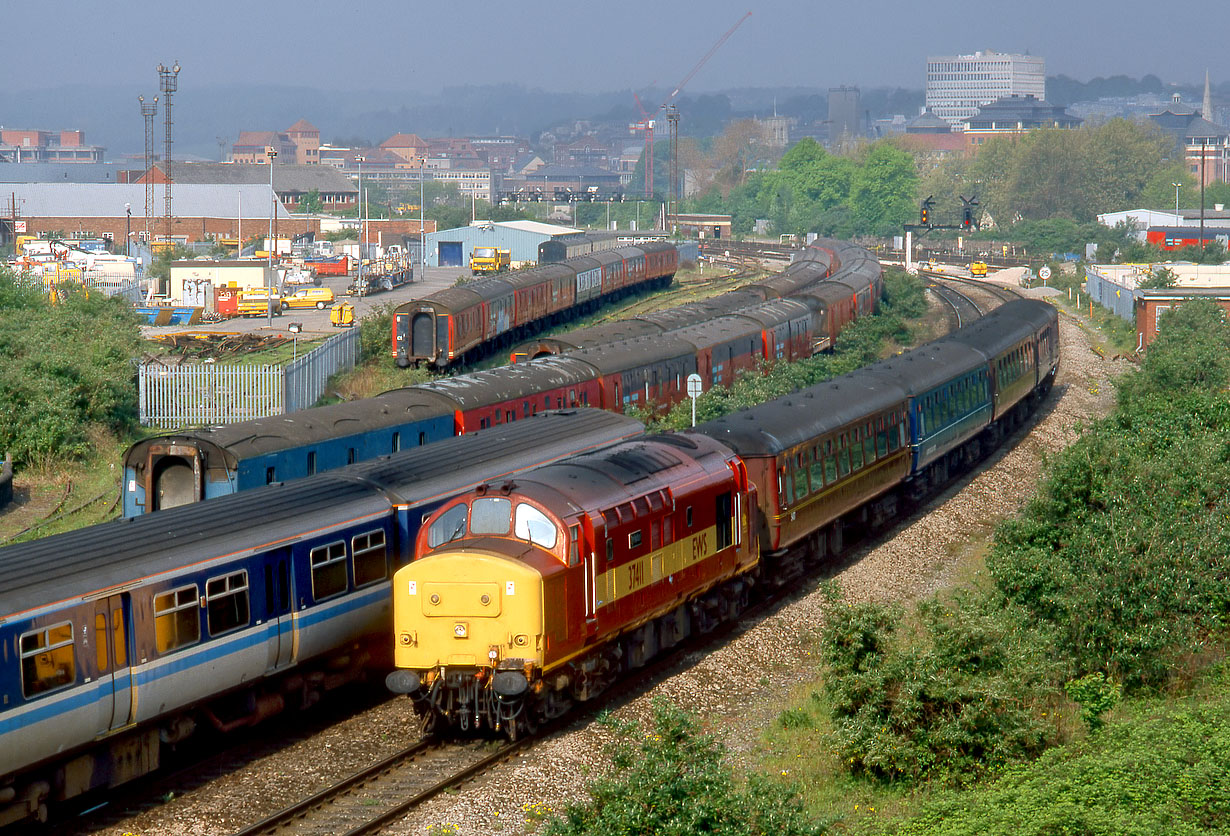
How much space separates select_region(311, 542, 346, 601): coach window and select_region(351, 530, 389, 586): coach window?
0.81 ft

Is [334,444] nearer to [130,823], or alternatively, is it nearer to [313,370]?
→ [130,823]

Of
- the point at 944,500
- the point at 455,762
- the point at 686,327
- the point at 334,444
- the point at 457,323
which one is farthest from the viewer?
the point at 457,323

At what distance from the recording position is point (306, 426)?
76.6 feet

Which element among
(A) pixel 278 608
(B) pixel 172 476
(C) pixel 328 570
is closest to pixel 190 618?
(A) pixel 278 608

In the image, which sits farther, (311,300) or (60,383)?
(311,300)

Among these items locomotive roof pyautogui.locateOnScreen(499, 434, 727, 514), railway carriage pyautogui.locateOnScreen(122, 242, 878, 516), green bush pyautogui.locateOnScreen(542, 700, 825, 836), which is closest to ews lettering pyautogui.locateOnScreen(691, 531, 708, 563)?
locomotive roof pyautogui.locateOnScreen(499, 434, 727, 514)

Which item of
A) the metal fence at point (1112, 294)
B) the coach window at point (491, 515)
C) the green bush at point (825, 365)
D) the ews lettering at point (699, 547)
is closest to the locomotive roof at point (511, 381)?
the green bush at point (825, 365)

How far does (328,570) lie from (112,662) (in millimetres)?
3461

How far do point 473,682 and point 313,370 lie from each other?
980 inches

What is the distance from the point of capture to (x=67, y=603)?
547 inches

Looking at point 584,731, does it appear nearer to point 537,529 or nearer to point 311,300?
point 537,529

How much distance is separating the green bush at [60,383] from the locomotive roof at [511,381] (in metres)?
9.41

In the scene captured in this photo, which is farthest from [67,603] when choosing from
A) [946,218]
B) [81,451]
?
[946,218]

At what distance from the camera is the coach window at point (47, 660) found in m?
13.5
